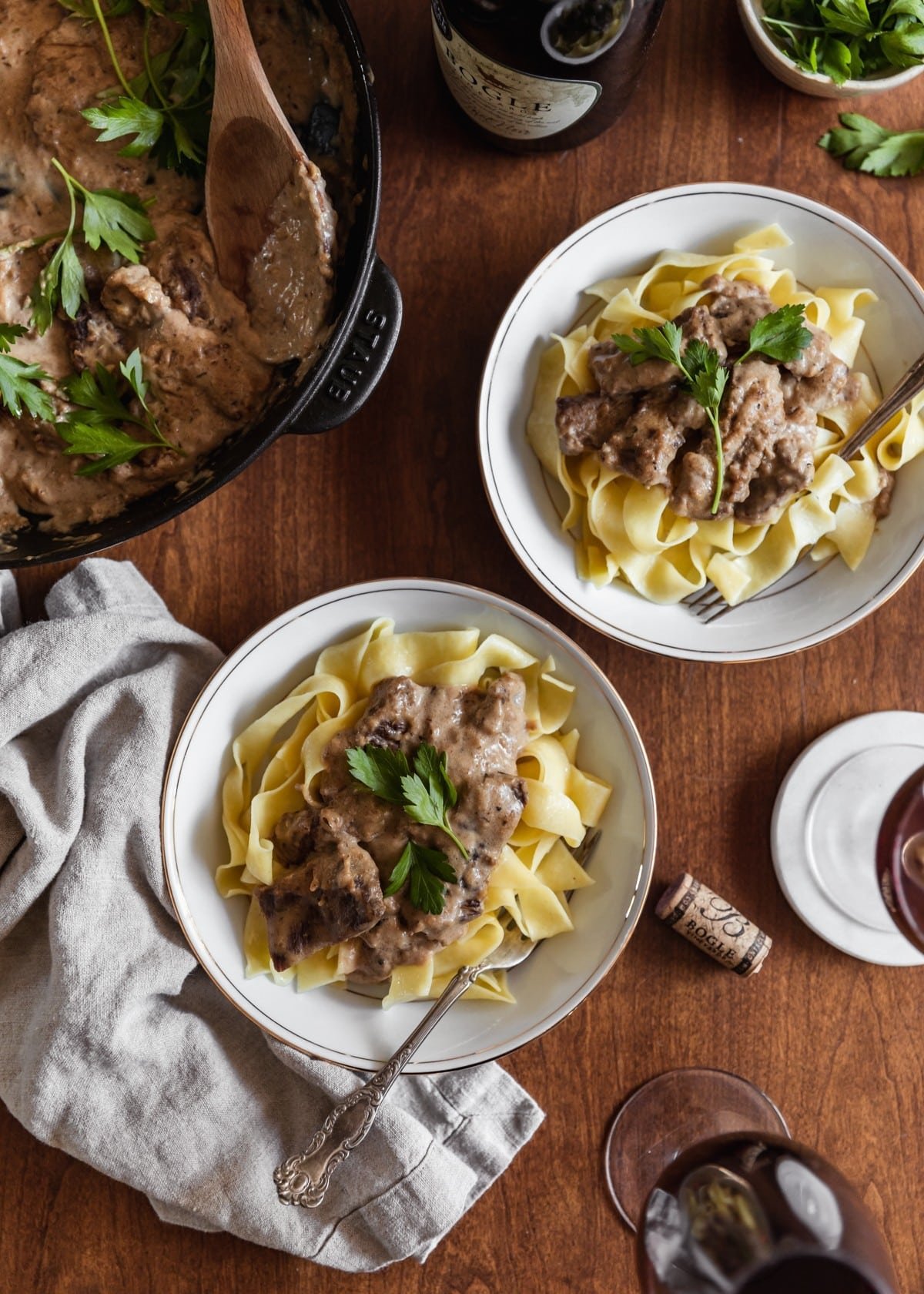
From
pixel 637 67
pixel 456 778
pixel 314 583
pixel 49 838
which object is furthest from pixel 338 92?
pixel 49 838

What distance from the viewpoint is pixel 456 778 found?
7.27ft

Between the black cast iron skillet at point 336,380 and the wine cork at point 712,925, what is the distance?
126cm

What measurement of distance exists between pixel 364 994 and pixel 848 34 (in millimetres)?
2300

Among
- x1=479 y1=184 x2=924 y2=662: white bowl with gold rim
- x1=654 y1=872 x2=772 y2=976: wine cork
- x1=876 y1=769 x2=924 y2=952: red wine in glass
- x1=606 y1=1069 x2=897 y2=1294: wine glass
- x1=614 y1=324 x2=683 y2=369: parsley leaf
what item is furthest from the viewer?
x1=654 y1=872 x2=772 y2=976: wine cork

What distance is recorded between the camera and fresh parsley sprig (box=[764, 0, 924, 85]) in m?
→ 2.22

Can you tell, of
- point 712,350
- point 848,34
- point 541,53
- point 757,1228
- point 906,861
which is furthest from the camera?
point 848,34

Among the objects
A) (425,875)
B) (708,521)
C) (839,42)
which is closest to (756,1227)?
(425,875)

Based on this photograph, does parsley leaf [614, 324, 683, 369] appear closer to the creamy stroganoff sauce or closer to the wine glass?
the creamy stroganoff sauce

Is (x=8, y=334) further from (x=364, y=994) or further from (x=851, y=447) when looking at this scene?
(x=851, y=447)

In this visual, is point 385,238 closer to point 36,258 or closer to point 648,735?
point 36,258

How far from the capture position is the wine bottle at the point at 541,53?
6.27 ft

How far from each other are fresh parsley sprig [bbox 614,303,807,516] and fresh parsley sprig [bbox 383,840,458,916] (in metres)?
0.95

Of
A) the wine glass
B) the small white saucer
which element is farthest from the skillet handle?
the wine glass

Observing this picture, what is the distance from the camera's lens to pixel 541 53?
194 centimetres
